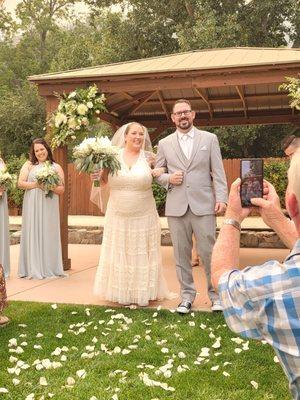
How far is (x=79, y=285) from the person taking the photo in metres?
7.48

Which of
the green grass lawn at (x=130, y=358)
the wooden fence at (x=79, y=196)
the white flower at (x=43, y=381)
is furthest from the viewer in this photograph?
the wooden fence at (x=79, y=196)

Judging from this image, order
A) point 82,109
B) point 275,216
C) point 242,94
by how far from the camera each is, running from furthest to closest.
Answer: point 242,94 → point 82,109 → point 275,216

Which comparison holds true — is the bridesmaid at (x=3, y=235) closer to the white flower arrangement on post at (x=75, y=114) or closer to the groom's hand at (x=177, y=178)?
the white flower arrangement on post at (x=75, y=114)

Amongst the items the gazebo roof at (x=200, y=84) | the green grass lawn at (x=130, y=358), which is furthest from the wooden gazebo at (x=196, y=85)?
the green grass lawn at (x=130, y=358)

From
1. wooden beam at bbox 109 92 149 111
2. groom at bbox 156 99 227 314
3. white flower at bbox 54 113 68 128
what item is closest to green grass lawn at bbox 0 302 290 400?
groom at bbox 156 99 227 314

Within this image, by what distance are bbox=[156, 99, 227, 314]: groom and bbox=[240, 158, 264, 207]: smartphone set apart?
342 centimetres

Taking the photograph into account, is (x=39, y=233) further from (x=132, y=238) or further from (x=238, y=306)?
(x=238, y=306)

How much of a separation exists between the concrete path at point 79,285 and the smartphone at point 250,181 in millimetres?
3831

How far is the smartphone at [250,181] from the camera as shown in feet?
6.68

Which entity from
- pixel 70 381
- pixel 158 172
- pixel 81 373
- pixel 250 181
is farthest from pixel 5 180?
pixel 250 181

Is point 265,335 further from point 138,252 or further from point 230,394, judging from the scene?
point 138,252

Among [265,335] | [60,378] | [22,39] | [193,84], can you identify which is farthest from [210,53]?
[22,39]

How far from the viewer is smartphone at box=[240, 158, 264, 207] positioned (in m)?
2.04

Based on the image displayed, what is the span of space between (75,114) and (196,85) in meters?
1.81
